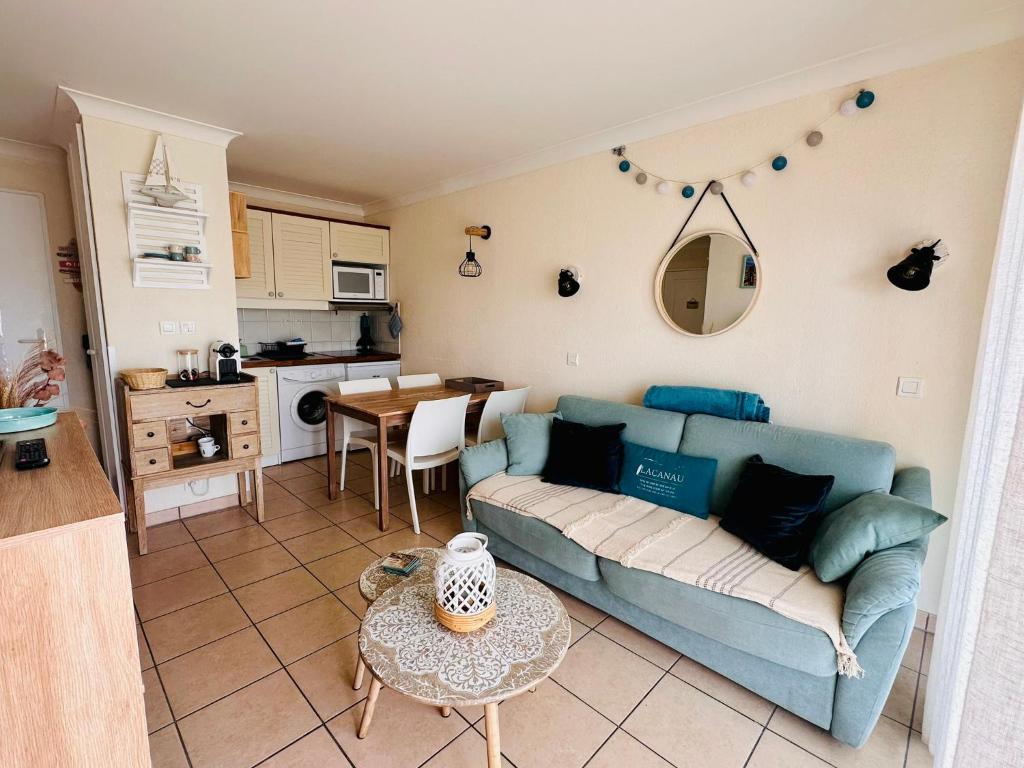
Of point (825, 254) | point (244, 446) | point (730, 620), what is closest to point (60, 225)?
point (244, 446)

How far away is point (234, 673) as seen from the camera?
1728mm

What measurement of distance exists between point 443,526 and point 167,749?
1644mm

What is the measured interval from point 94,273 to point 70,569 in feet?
8.22

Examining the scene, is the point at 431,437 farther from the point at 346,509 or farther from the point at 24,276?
the point at 24,276

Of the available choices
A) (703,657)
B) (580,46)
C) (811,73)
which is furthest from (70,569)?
(811,73)

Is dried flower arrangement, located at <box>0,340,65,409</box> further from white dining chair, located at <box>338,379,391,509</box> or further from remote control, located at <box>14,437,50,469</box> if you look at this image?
white dining chair, located at <box>338,379,391,509</box>

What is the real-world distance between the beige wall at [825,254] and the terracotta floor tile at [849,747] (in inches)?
30.4

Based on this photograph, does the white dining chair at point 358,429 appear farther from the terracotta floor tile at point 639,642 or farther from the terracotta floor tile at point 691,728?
the terracotta floor tile at point 691,728

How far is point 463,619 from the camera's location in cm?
129

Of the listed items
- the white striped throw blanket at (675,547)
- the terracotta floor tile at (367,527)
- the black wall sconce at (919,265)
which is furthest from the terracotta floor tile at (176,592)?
the black wall sconce at (919,265)

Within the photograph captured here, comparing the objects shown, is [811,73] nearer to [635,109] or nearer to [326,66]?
[635,109]

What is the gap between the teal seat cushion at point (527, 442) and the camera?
2.61 metres

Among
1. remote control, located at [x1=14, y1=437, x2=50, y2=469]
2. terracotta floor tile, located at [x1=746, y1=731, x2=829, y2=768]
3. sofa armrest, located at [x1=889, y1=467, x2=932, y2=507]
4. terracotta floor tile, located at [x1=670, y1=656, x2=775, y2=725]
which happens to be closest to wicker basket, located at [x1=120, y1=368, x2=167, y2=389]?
remote control, located at [x1=14, y1=437, x2=50, y2=469]

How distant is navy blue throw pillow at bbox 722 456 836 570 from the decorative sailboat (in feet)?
11.5
